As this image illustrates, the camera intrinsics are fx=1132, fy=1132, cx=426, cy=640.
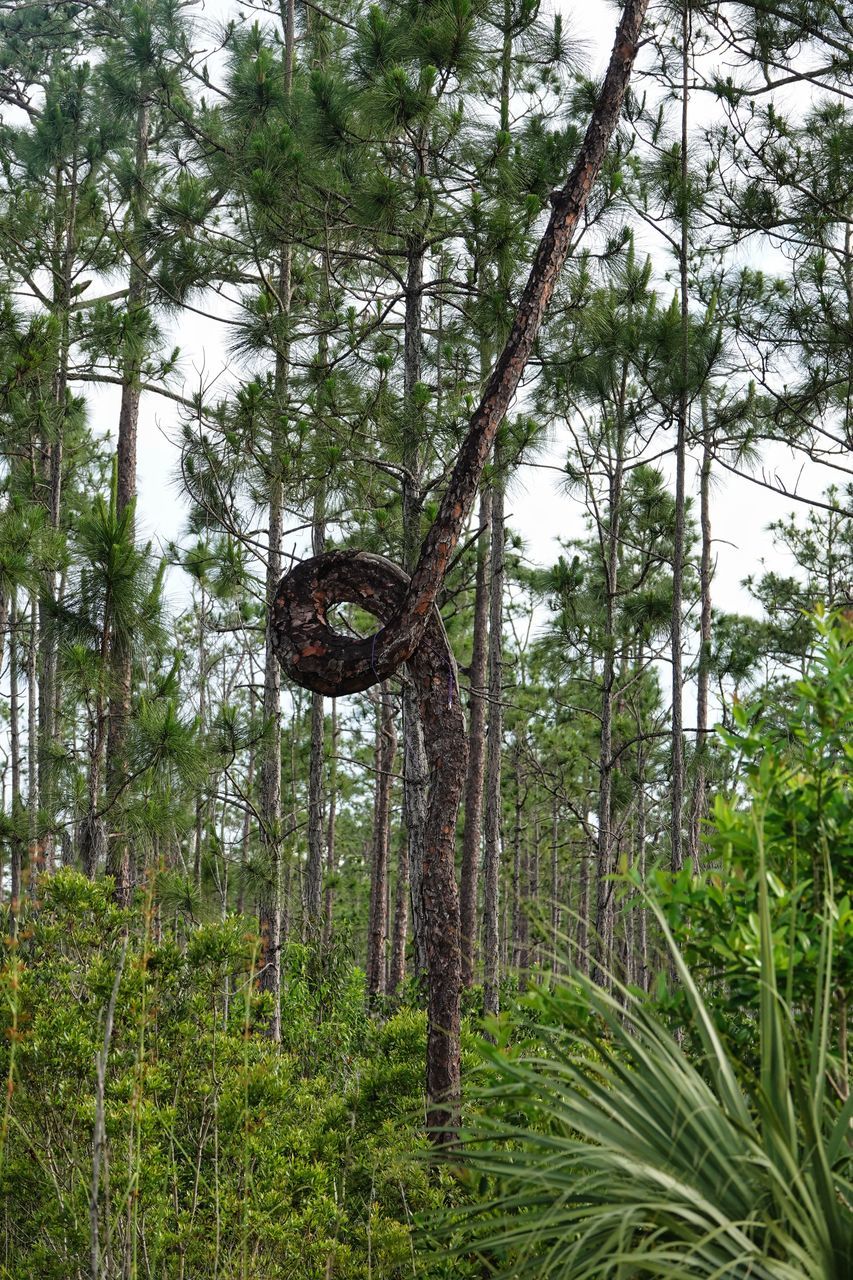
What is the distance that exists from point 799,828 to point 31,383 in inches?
335

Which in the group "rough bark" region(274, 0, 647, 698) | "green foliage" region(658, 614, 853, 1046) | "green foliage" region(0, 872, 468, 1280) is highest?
"rough bark" region(274, 0, 647, 698)

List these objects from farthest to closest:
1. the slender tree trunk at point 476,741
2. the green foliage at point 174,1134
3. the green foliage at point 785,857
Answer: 1. the slender tree trunk at point 476,741
2. the green foliage at point 174,1134
3. the green foliage at point 785,857

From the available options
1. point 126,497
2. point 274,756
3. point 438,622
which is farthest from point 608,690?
point 438,622

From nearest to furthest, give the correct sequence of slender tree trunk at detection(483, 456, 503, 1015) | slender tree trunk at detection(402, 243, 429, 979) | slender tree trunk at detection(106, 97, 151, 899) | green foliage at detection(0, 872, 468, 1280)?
green foliage at detection(0, 872, 468, 1280) → slender tree trunk at detection(402, 243, 429, 979) → slender tree trunk at detection(106, 97, 151, 899) → slender tree trunk at detection(483, 456, 503, 1015)

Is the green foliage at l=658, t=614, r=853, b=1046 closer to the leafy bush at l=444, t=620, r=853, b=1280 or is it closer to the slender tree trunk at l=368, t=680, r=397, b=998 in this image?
the leafy bush at l=444, t=620, r=853, b=1280

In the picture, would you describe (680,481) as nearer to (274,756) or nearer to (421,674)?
(274,756)

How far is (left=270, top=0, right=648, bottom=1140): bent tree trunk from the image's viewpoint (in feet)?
14.3

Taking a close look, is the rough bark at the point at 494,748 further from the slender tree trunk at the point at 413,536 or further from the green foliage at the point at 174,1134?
the green foliage at the point at 174,1134

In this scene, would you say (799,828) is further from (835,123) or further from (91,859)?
(835,123)

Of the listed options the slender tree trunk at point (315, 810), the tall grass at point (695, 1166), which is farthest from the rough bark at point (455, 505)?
the slender tree trunk at point (315, 810)

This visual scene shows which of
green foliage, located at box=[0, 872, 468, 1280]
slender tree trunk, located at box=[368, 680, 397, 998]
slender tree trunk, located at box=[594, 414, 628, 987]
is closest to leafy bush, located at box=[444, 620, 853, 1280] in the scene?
green foliage, located at box=[0, 872, 468, 1280]

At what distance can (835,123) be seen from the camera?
27.6 ft

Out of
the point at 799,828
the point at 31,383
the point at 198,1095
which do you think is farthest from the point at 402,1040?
the point at 31,383

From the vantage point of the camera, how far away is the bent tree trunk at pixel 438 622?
437 cm
